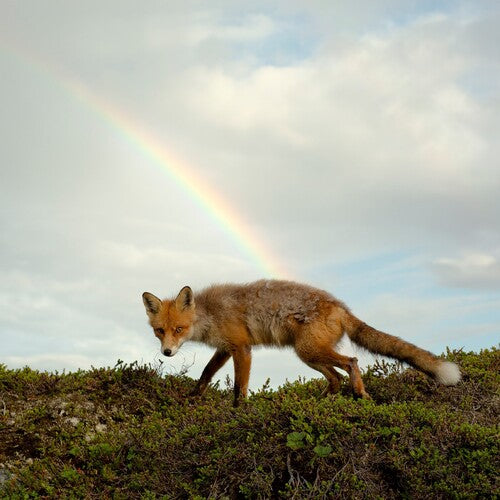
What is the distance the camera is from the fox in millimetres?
9727

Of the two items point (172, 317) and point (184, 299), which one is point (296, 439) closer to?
point (172, 317)

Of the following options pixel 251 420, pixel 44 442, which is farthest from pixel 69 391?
pixel 251 420

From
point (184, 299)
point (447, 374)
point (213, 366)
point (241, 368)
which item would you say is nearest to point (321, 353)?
point (241, 368)

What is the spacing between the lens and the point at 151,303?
11102mm

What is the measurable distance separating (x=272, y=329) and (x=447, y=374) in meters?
2.79

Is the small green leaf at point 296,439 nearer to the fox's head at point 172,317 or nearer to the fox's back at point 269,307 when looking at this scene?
the fox's back at point 269,307

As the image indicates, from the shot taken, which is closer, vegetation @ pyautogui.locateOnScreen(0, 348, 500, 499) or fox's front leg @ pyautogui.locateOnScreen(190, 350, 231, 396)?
vegetation @ pyautogui.locateOnScreen(0, 348, 500, 499)

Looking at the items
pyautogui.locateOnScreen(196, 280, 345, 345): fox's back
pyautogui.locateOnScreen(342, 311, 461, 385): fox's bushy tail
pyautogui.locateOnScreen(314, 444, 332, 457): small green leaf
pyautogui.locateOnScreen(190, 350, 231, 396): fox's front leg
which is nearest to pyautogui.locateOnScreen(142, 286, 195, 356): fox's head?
pyautogui.locateOnScreen(196, 280, 345, 345): fox's back

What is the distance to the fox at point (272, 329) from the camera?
973 cm

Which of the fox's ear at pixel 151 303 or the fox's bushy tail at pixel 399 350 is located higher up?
the fox's ear at pixel 151 303

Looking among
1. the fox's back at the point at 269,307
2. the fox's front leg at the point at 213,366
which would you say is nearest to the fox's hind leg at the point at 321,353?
the fox's back at the point at 269,307

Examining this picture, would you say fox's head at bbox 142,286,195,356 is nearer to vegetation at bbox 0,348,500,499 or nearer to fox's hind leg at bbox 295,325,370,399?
vegetation at bbox 0,348,500,499

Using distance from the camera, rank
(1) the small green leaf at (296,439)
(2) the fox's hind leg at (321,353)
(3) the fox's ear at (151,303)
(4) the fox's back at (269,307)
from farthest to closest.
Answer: (3) the fox's ear at (151,303), (4) the fox's back at (269,307), (2) the fox's hind leg at (321,353), (1) the small green leaf at (296,439)

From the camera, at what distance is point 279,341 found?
10562 millimetres
